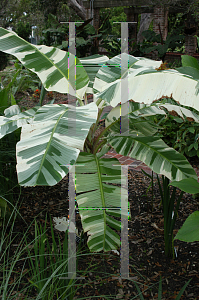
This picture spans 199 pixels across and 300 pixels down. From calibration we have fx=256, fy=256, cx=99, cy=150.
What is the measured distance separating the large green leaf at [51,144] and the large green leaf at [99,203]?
297mm

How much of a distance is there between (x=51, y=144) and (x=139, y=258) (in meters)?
1.05

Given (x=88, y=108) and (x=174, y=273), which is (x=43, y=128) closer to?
(x=88, y=108)

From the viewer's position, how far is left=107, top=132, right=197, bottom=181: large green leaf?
1628 mm

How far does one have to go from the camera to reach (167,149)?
5.72 ft

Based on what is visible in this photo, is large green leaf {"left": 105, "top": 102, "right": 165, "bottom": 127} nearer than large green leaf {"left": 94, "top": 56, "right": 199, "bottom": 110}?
No

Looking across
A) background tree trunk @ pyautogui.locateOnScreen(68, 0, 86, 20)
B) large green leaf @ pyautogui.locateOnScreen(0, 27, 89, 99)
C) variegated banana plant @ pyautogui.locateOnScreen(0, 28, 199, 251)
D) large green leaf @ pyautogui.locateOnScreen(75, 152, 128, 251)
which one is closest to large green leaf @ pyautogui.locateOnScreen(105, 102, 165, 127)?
variegated banana plant @ pyautogui.locateOnScreen(0, 28, 199, 251)

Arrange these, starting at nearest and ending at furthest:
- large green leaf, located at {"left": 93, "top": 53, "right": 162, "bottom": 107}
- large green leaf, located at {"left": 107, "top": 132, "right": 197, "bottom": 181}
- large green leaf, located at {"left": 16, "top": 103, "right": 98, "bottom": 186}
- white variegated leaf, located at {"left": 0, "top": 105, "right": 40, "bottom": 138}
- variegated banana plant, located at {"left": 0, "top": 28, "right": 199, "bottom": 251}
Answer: large green leaf, located at {"left": 16, "top": 103, "right": 98, "bottom": 186} → variegated banana plant, located at {"left": 0, "top": 28, "right": 199, "bottom": 251} → large green leaf, located at {"left": 93, "top": 53, "right": 162, "bottom": 107} → large green leaf, located at {"left": 107, "top": 132, "right": 197, "bottom": 181} → white variegated leaf, located at {"left": 0, "top": 105, "right": 40, "bottom": 138}

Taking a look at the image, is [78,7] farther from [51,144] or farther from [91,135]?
[51,144]

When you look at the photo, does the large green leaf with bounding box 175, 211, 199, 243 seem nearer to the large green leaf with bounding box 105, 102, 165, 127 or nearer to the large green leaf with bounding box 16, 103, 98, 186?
the large green leaf with bounding box 16, 103, 98, 186

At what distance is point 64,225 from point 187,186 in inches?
34.6

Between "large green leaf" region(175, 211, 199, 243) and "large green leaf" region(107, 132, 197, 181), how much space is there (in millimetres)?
358

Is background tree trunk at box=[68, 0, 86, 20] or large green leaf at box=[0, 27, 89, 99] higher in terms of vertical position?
background tree trunk at box=[68, 0, 86, 20]

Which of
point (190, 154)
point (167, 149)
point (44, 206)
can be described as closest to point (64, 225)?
point (44, 206)

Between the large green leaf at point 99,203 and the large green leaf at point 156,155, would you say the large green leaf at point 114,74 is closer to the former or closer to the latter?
the large green leaf at point 156,155
